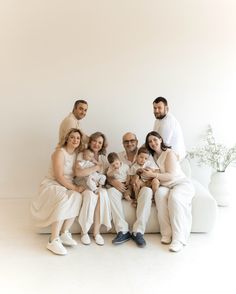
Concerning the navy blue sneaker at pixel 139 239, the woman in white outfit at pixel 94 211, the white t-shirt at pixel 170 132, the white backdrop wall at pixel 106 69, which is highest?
the white backdrop wall at pixel 106 69

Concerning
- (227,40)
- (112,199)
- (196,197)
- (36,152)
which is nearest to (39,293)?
(112,199)

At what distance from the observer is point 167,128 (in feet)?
13.3

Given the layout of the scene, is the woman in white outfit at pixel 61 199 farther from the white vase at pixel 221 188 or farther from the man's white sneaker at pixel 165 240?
the white vase at pixel 221 188

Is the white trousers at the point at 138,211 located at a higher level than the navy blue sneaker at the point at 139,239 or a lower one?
higher

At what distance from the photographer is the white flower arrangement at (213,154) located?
495 cm

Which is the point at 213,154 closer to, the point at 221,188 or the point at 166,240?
the point at 221,188

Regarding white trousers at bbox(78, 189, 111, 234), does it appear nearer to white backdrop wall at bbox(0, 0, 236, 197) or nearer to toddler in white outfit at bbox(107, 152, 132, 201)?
toddler in white outfit at bbox(107, 152, 132, 201)

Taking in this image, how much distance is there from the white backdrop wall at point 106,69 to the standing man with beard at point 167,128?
0.82 m

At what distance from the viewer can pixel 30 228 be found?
3832 mm

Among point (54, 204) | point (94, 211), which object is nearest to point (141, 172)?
point (94, 211)

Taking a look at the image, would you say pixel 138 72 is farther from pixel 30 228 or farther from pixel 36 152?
pixel 30 228

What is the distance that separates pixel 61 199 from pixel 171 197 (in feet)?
3.48

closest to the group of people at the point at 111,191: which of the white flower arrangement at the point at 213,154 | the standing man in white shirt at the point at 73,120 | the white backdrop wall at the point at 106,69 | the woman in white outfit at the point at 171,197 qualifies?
the woman in white outfit at the point at 171,197

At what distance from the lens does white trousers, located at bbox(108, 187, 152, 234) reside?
3.58m
